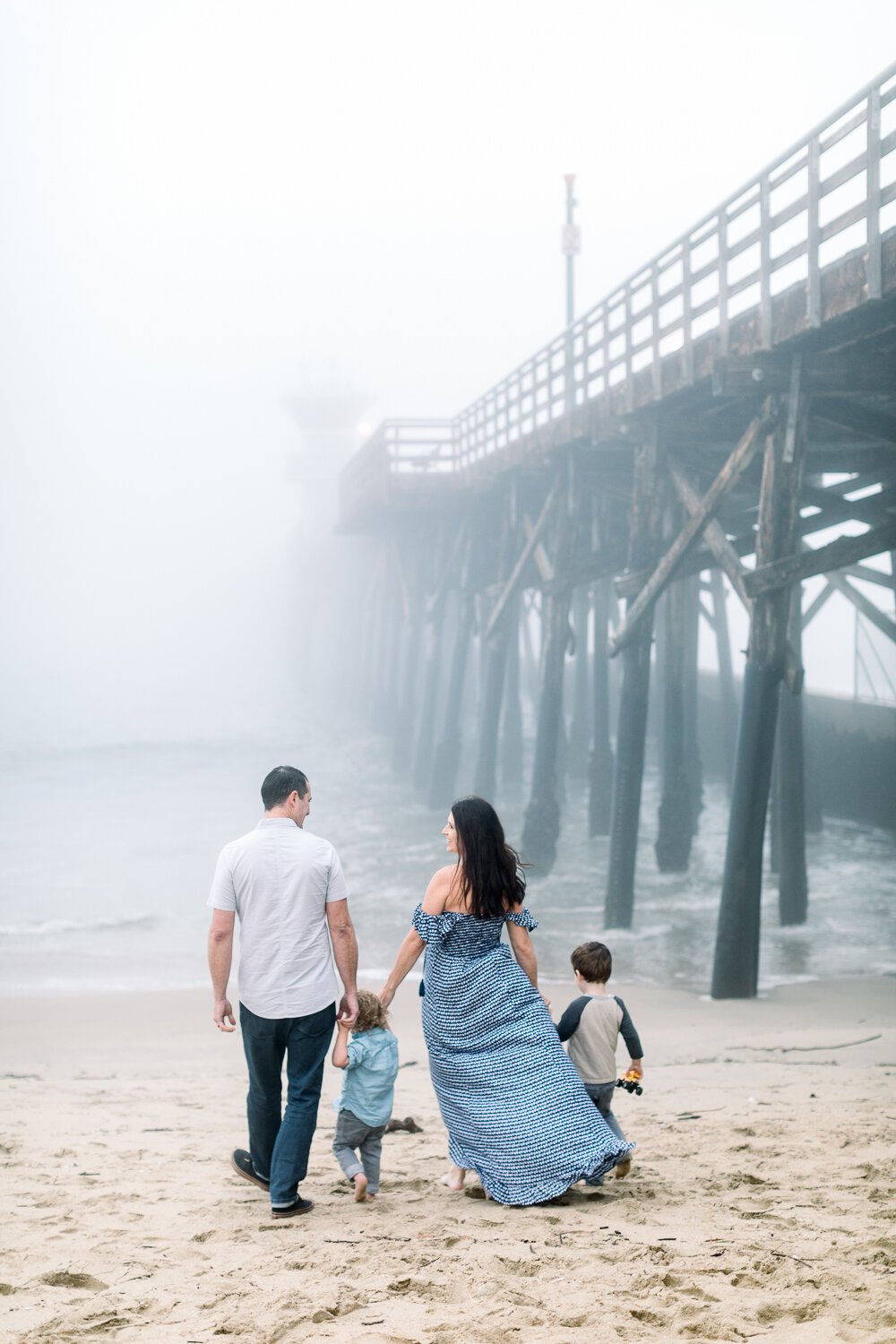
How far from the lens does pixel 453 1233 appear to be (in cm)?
327

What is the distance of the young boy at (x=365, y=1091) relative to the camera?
3701mm

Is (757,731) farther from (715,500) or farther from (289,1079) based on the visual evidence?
(289,1079)

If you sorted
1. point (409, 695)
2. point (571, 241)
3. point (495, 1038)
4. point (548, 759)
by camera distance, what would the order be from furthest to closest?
point (409, 695), point (571, 241), point (548, 759), point (495, 1038)

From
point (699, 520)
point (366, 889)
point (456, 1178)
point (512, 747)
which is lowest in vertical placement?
point (366, 889)

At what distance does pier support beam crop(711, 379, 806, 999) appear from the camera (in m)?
8.10

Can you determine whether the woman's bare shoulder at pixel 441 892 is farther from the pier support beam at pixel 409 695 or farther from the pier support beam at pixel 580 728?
the pier support beam at pixel 409 695

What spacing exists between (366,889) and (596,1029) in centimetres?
966

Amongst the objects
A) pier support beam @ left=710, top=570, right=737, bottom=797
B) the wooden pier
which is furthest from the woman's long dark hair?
pier support beam @ left=710, top=570, right=737, bottom=797

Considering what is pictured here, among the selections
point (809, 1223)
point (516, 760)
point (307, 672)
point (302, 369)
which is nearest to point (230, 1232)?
point (809, 1223)

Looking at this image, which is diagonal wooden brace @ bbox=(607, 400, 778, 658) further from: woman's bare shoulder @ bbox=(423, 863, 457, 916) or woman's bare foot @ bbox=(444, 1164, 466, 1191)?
woman's bare foot @ bbox=(444, 1164, 466, 1191)

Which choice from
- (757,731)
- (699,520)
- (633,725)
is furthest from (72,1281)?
(633,725)

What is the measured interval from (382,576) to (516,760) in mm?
9594

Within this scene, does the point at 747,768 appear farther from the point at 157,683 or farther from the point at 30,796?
the point at 157,683

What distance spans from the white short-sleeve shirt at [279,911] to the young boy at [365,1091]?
17 cm
